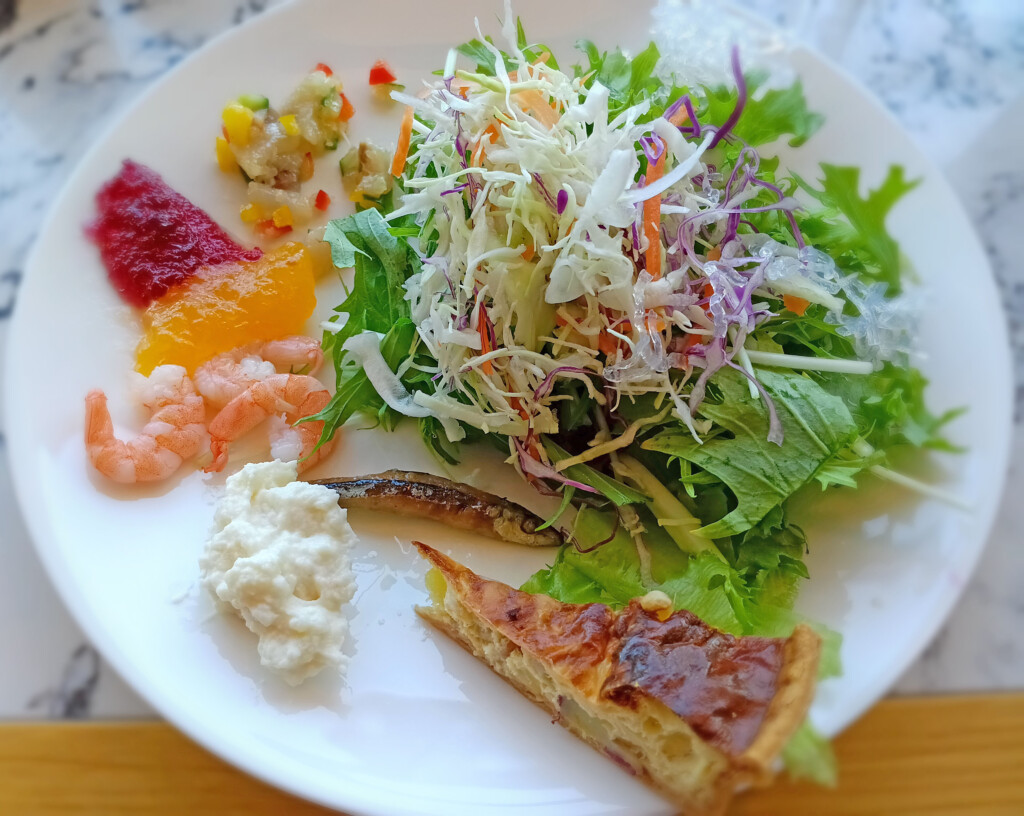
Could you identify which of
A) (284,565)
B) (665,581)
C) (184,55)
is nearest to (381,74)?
(184,55)

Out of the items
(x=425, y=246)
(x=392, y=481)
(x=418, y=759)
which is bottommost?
(x=418, y=759)

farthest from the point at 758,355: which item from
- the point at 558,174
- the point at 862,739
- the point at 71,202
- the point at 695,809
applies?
the point at 71,202

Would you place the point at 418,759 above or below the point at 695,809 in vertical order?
below

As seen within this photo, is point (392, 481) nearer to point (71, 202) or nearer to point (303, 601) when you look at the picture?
point (303, 601)

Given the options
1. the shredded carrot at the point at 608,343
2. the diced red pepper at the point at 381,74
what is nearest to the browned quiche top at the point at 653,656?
the shredded carrot at the point at 608,343

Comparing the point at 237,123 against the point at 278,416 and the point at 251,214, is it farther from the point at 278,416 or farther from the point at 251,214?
the point at 278,416

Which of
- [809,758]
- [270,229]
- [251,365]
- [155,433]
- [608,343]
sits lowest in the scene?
[155,433]
